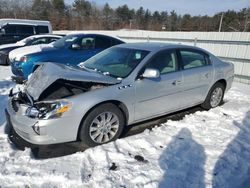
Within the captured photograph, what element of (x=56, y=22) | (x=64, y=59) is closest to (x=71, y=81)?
(x=64, y=59)

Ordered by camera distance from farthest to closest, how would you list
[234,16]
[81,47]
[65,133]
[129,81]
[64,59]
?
[234,16], [81,47], [64,59], [129,81], [65,133]

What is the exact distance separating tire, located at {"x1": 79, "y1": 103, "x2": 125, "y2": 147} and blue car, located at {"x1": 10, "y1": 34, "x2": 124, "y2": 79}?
3069 millimetres

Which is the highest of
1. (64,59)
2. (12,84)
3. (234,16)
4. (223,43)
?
(234,16)

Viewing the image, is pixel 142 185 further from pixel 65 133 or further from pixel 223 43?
pixel 223 43

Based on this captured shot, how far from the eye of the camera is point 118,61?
4078mm

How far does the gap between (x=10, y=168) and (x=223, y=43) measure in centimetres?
898

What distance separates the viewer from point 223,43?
931 cm

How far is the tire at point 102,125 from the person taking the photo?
322cm

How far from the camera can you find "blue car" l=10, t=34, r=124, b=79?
6.20 m

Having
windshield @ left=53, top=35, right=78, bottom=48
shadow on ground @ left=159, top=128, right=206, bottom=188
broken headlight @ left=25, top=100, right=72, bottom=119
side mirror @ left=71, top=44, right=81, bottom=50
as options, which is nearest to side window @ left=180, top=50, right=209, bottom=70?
shadow on ground @ left=159, top=128, right=206, bottom=188

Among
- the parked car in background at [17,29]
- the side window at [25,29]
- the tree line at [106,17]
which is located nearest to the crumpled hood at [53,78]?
the parked car in background at [17,29]

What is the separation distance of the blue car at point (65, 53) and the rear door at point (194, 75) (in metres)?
3.27

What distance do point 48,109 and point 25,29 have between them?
12.2m

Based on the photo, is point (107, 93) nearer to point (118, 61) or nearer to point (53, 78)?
point (53, 78)
